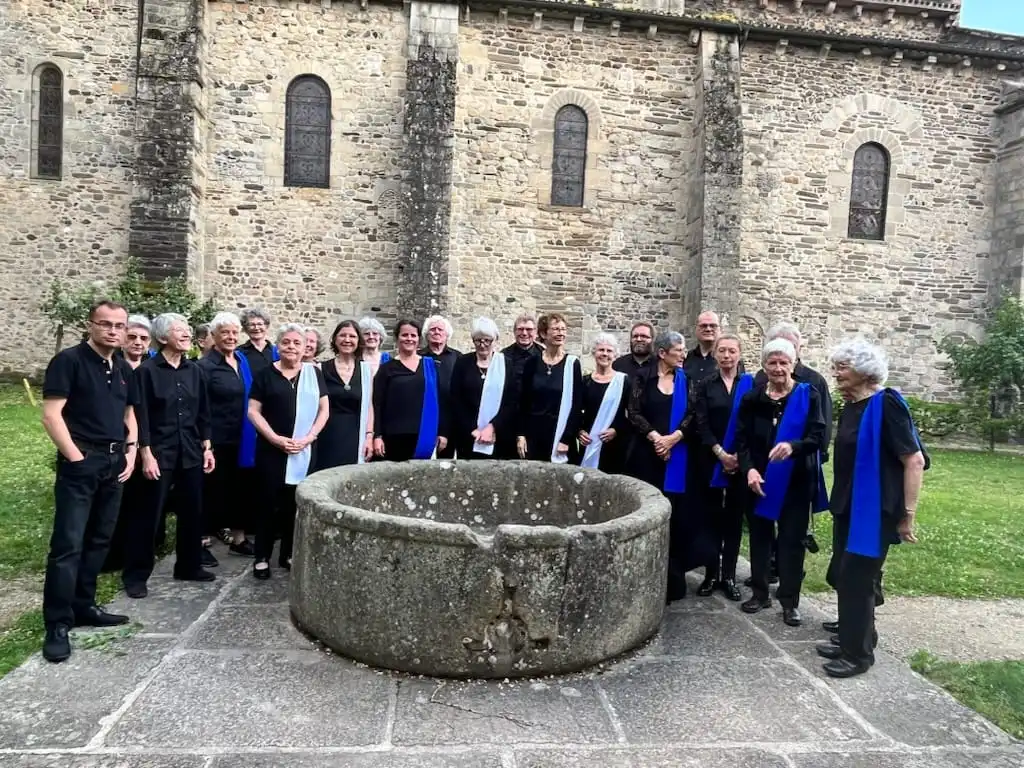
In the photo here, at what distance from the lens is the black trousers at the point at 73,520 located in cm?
370

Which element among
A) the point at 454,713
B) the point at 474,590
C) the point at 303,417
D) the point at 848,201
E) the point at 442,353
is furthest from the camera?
the point at 848,201

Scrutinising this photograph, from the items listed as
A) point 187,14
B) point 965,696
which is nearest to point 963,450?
point 965,696

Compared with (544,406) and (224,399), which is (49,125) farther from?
(544,406)

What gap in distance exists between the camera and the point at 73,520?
3742 millimetres

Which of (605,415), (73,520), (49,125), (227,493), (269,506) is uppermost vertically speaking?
(49,125)

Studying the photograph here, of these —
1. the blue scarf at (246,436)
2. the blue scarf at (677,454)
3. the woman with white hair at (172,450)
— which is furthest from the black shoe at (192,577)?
the blue scarf at (677,454)

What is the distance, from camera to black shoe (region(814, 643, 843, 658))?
12.9 feet

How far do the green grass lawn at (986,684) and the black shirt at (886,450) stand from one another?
956 mm

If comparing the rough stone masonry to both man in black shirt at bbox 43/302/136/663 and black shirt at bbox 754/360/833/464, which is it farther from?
man in black shirt at bbox 43/302/136/663

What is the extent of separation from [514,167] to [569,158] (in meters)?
1.21

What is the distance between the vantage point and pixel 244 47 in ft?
43.5

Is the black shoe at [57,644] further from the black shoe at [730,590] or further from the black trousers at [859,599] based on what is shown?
the black trousers at [859,599]

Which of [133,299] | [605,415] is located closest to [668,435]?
[605,415]

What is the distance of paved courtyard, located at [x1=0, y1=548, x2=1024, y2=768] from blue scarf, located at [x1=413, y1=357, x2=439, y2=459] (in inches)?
72.1
